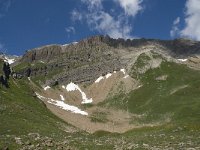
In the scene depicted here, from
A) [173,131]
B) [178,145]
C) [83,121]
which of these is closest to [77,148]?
[178,145]

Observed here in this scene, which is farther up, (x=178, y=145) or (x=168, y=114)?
(x=168, y=114)

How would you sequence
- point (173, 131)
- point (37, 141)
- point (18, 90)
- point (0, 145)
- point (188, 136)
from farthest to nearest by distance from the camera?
point (18, 90) → point (173, 131) → point (188, 136) → point (37, 141) → point (0, 145)

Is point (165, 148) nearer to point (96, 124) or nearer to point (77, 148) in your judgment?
point (77, 148)

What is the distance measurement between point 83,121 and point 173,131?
140m

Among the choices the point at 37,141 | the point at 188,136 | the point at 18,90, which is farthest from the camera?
the point at 18,90

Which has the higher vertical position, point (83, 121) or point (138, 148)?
point (83, 121)

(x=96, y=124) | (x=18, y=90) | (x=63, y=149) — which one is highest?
(x=18, y=90)

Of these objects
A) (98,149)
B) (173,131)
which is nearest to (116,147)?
(98,149)

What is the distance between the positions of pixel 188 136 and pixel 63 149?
16.8 m

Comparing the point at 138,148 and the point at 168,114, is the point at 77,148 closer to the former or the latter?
the point at 138,148

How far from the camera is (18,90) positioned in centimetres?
19588

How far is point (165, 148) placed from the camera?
141 ft

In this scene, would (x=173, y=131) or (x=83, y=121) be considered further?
(x=83, y=121)

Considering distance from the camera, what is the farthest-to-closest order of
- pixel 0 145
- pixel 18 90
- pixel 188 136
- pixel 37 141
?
pixel 18 90 → pixel 188 136 → pixel 37 141 → pixel 0 145
